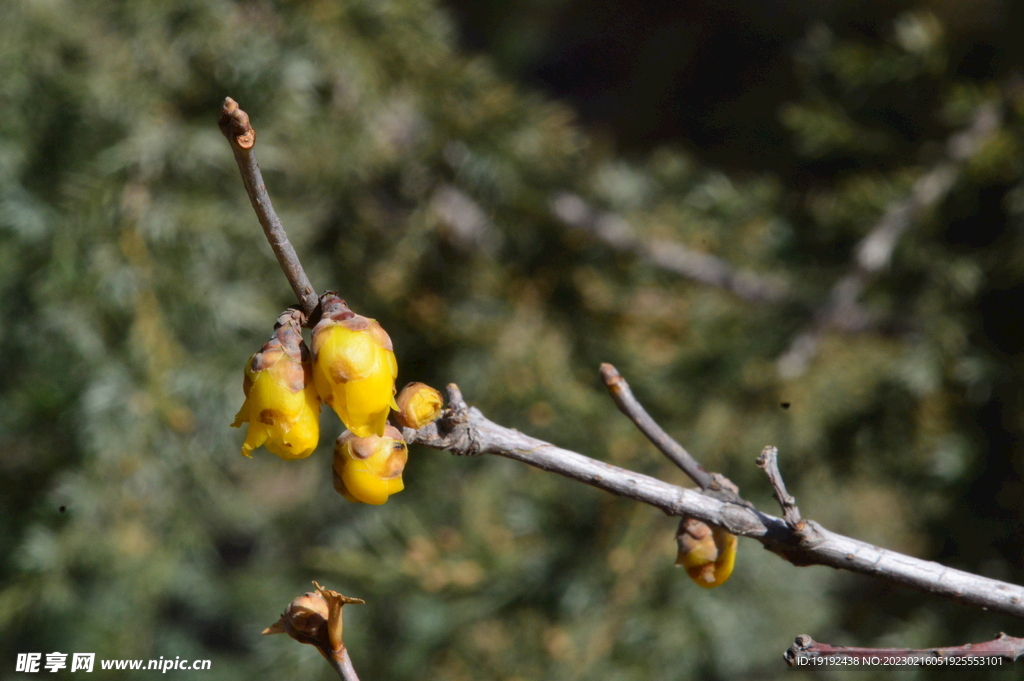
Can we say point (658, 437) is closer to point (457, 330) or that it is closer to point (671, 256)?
point (457, 330)

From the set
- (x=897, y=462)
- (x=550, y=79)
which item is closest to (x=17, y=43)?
(x=897, y=462)

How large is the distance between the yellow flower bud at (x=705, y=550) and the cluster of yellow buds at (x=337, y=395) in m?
0.23

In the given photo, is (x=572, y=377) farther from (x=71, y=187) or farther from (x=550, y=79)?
(x=550, y=79)

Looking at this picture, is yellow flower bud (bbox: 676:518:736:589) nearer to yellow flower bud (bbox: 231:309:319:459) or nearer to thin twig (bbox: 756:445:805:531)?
thin twig (bbox: 756:445:805:531)

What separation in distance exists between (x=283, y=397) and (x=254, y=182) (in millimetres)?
128

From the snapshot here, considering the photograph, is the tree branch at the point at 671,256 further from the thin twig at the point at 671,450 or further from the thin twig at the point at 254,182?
the thin twig at the point at 254,182

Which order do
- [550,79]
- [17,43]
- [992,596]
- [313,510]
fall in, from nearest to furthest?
[992,596] < [17,43] < [313,510] < [550,79]

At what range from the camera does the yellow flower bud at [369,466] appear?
459 millimetres

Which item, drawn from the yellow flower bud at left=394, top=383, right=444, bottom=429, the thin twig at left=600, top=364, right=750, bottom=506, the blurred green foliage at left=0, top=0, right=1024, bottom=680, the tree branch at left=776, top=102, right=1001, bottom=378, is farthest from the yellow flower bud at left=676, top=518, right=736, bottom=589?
the tree branch at left=776, top=102, right=1001, bottom=378

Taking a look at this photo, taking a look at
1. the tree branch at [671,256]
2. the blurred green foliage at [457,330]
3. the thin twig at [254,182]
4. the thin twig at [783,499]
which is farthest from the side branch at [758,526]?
the tree branch at [671,256]

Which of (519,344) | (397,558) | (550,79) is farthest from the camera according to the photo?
(550,79)

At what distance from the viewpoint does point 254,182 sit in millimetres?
383

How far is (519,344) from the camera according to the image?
1.29 m

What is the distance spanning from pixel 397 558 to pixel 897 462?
0.83m
